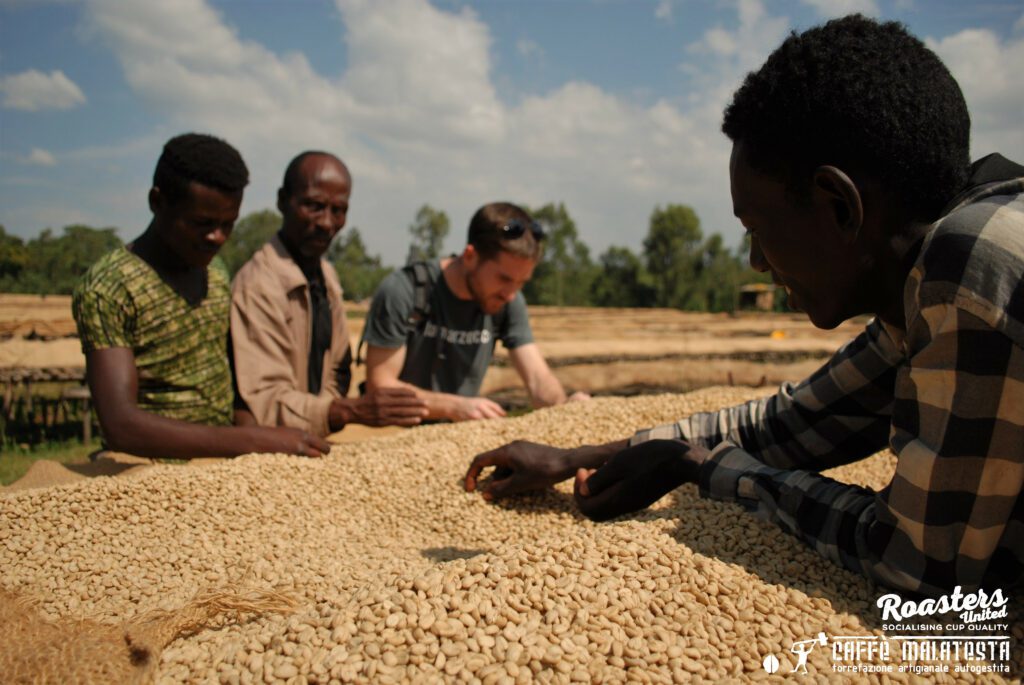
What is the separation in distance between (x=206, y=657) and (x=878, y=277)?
1.54m

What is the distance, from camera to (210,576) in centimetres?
195

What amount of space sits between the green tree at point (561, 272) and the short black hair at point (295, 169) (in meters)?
34.2

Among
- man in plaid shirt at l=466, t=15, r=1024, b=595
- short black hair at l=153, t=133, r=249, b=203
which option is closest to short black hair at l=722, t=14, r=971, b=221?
man in plaid shirt at l=466, t=15, r=1024, b=595

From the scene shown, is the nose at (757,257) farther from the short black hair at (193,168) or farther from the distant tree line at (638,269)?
the distant tree line at (638,269)

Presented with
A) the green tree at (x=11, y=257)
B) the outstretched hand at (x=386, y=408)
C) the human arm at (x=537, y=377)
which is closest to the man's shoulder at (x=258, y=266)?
the outstretched hand at (x=386, y=408)

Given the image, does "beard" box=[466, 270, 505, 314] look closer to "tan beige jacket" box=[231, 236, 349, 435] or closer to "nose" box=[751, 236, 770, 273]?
"tan beige jacket" box=[231, 236, 349, 435]

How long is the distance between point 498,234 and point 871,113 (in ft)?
8.48

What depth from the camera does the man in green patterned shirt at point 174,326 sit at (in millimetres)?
2865

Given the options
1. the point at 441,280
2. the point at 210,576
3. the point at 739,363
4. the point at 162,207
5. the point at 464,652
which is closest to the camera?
the point at 464,652

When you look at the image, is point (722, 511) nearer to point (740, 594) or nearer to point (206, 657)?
point (740, 594)

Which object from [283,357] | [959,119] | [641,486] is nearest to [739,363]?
[283,357]

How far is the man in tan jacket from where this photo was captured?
340 cm

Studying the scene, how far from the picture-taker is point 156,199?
321 centimetres

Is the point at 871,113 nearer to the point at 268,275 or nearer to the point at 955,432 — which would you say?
the point at 955,432
